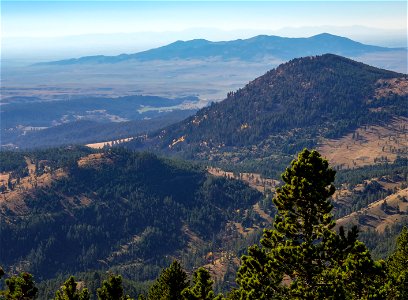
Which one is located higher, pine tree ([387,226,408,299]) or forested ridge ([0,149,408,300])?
forested ridge ([0,149,408,300])

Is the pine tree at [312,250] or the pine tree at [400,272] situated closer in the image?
the pine tree at [312,250]

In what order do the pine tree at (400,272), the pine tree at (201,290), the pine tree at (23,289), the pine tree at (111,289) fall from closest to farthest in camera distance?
the pine tree at (201,290)
the pine tree at (23,289)
the pine tree at (400,272)
the pine tree at (111,289)

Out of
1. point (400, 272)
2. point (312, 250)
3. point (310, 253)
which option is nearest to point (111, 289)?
point (310, 253)

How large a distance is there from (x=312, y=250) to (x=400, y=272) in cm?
2373

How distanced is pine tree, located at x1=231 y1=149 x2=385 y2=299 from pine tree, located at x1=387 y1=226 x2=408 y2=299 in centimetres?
869

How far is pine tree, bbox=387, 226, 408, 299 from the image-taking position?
48.4 m

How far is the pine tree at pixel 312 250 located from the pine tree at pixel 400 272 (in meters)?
8.69

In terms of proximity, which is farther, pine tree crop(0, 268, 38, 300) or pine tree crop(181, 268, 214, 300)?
pine tree crop(0, 268, 38, 300)

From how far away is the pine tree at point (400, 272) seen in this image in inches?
1907

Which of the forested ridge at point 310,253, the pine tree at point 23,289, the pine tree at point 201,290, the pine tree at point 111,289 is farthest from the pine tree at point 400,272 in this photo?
the pine tree at point 23,289

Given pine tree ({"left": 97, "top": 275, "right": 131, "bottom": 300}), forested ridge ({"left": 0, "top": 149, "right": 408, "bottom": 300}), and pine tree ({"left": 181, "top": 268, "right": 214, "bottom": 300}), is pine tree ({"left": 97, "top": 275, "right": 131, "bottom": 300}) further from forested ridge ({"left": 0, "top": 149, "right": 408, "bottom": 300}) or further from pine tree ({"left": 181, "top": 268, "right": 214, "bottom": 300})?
forested ridge ({"left": 0, "top": 149, "right": 408, "bottom": 300})

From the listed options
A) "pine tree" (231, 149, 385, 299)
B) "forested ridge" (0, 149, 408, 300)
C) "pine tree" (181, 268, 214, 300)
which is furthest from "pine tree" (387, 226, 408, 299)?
"pine tree" (181, 268, 214, 300)

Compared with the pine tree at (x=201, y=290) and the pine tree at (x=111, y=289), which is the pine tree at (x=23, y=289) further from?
the pine tree at (x=201, y=290)

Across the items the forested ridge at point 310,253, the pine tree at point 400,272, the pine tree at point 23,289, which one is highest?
the forested ridge at point 310,253
